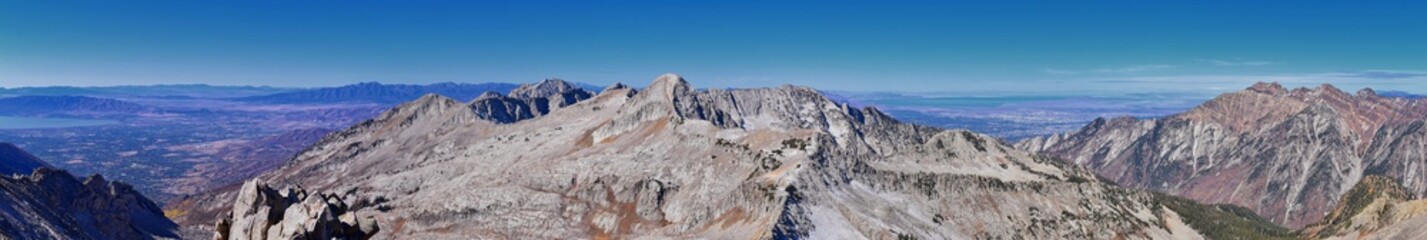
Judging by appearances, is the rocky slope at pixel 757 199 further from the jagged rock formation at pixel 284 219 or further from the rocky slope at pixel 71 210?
the jagged rock formation at pixel 284 219

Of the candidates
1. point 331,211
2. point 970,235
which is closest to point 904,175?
point 970,235

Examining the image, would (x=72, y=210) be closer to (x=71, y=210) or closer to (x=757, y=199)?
(x=71, y=210)

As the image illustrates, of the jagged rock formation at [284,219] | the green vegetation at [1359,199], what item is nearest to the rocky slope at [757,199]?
the green vegetation at [1359,199]

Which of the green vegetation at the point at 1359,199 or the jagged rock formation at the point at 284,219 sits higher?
the jagged rock formation at the point at 284,219

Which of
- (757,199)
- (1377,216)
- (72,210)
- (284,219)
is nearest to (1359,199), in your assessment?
(1377,216)

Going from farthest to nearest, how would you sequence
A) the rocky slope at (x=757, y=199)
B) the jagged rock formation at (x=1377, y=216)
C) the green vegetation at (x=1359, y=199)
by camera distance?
the green vegetation at (x=1359, y=199), the jagged rock formation at (x=1377, y=216), the rocky slope at (x=757, y=199)

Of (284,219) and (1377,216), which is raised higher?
(284,219)
